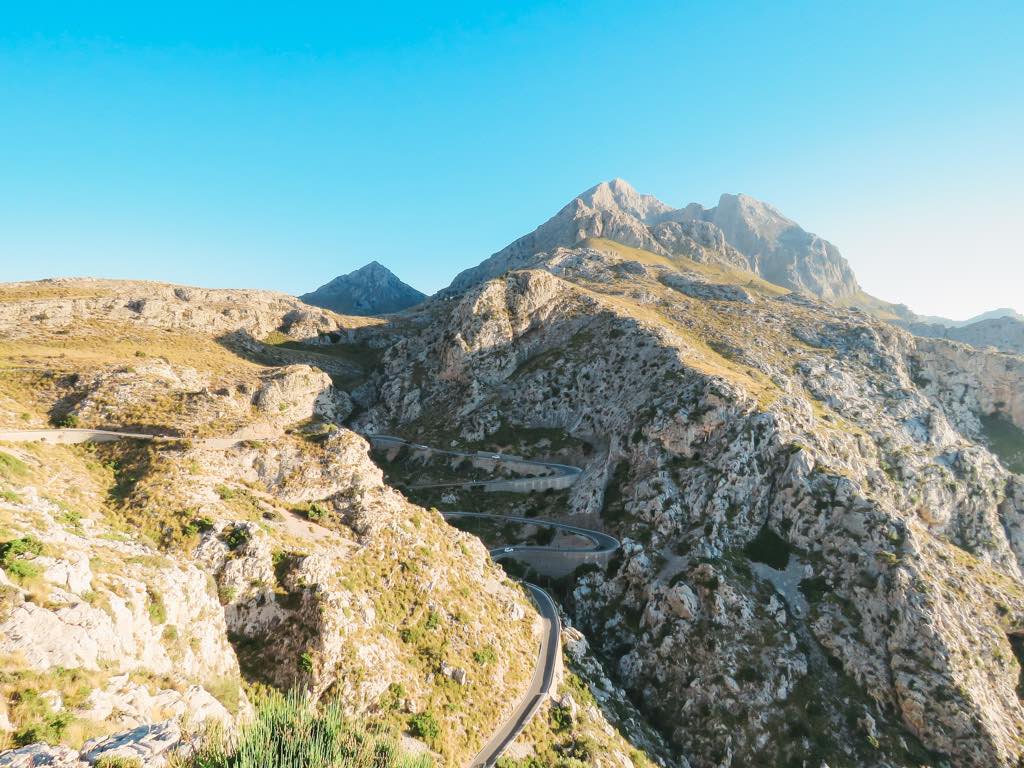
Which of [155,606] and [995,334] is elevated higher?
[995,334]

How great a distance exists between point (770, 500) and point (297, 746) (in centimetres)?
6479

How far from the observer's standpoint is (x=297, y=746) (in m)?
12.4

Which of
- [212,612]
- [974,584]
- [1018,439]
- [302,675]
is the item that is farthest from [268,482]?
[1018,439]

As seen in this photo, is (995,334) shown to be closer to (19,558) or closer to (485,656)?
(485,656)

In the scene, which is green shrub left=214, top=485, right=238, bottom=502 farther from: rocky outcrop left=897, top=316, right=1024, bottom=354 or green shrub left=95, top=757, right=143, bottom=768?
rocky outcrop left=897, top=316, right=1024, bottom=354

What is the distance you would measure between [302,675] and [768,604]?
4904 cm

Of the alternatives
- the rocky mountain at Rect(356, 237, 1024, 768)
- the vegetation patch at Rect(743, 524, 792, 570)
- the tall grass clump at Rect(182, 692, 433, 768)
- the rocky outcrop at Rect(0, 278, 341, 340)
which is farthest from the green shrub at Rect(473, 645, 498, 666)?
the rocky outcrop at Rect(0, 278, 341, 340)

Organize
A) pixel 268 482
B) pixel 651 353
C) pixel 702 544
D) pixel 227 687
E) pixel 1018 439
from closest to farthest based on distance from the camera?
1. pixel 227 687
2. pixel 268 482
3. pixel 702 544
4. pixel 651 353
5. pixel 1018 439

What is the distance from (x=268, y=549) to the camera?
3027 centimetres

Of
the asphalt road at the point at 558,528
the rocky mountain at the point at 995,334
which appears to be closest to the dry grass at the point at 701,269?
the rocky mountain at the point at 995,334

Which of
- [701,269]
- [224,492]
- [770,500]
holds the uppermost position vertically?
[701,269]

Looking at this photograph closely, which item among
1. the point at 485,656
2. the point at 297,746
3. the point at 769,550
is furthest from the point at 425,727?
the point at 769,550

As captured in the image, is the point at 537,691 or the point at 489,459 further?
the point at 489,459

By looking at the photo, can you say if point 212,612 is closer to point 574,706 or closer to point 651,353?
point 574,706
